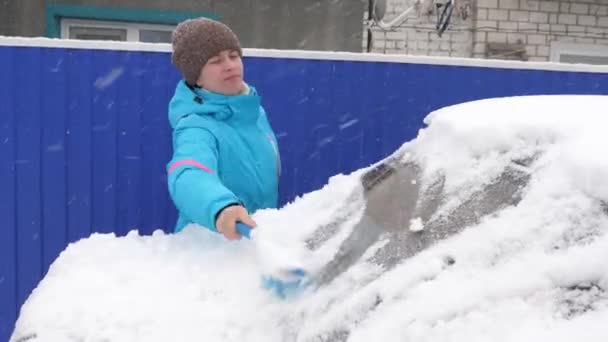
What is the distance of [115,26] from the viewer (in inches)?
251

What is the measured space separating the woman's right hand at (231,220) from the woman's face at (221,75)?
787 mm

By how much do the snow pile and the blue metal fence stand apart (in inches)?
48.9

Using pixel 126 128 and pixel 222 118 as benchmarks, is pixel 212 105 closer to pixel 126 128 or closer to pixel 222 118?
pixel 222 118

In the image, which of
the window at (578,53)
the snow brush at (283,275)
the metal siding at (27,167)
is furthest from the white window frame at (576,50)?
the snow brush at (283,275)

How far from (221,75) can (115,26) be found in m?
4.19

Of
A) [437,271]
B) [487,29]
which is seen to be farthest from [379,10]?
[437,271]

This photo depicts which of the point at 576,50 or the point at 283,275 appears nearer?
the point at 283,275

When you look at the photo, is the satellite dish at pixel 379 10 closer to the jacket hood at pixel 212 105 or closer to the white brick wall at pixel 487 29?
the white brick wall at pixel 487 29

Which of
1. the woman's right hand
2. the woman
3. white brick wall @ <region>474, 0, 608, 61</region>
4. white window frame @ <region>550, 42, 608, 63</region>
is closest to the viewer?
the woman's right hand

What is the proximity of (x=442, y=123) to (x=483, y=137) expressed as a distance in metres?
0.15

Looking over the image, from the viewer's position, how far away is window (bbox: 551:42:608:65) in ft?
22.6

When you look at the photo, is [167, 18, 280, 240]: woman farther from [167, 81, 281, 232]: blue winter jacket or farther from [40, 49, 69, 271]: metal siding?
[40, 49, 69, 271]: metal siding

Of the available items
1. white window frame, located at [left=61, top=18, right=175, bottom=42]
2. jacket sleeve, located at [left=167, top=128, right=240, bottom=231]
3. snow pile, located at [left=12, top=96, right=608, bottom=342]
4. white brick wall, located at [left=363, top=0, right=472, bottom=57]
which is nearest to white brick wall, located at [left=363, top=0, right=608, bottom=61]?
white brick wall, located at [left=363, top=0, right=472, bottom=57]

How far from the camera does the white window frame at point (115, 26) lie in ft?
20.7
